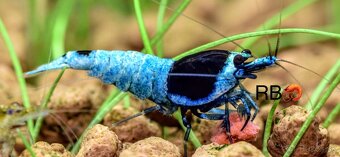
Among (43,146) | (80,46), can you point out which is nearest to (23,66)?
(80,46)

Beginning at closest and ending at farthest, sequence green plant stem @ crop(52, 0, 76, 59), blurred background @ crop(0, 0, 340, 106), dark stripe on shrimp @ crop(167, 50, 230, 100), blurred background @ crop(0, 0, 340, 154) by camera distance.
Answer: dark stripe on shrimp @ crop(167, 50, 230, 100) → green plant stem @ crop(52, 0, 76, 59) → blurred background @ crop(0, 0, 340, 154) → blurred background @ crop(0, 0, 340, 106)

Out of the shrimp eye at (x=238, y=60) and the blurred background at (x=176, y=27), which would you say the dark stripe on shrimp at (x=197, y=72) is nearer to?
the shrimp eye at (x=238, y=60)

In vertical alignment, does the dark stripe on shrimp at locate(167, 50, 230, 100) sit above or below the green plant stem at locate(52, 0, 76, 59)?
below

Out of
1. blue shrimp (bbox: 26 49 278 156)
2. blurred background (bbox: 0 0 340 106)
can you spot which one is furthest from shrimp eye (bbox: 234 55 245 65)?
blurred background (bbox: 0 0 340 106)

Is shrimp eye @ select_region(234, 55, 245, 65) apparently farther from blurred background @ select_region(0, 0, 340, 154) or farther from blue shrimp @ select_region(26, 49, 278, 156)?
blurred background @ select_region(0, 0, 340, 154)

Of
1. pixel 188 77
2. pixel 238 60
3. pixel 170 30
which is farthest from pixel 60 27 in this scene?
pixel 238 60

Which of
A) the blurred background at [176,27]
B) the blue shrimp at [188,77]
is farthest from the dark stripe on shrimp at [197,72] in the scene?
the blurred background at [176,27]

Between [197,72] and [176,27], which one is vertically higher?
[176,27]

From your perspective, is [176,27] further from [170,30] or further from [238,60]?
[238,60]
